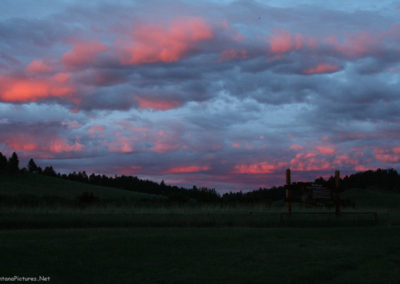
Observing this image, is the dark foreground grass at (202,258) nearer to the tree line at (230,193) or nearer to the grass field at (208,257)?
the grass field at (208,257)

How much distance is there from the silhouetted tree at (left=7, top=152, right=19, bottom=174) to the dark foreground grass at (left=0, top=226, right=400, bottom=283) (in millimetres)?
78003

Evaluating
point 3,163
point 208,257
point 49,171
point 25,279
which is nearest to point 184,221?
point 208,257

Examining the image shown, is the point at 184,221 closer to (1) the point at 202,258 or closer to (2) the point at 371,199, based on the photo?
(1) the point at 202,258

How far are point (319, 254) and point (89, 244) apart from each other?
733 centimetres

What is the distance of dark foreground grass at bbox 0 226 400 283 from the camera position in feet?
36.4

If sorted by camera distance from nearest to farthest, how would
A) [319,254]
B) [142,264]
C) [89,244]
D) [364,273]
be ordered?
Result: 1. [364,273]
2. [142,264]
3. [319,254]
4. [89,244]

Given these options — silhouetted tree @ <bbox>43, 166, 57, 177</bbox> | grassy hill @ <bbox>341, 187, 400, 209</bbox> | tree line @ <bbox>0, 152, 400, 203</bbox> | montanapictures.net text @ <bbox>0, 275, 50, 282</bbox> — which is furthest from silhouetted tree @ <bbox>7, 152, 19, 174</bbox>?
montanapictures.net text @ <bbox>0, 275, 50, 282</bbox>

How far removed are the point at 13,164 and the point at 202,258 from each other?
86766 mm

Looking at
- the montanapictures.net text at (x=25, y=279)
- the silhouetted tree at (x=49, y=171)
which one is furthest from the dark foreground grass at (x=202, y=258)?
the silhouetted tree at (x=49, y=171)

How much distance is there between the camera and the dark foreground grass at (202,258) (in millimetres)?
11096

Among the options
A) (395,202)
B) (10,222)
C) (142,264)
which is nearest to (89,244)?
(142,264)

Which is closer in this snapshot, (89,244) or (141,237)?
(89,244)

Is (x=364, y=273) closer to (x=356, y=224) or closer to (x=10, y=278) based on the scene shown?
(x=10, y=278)

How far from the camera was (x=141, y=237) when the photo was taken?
17.7 meters
